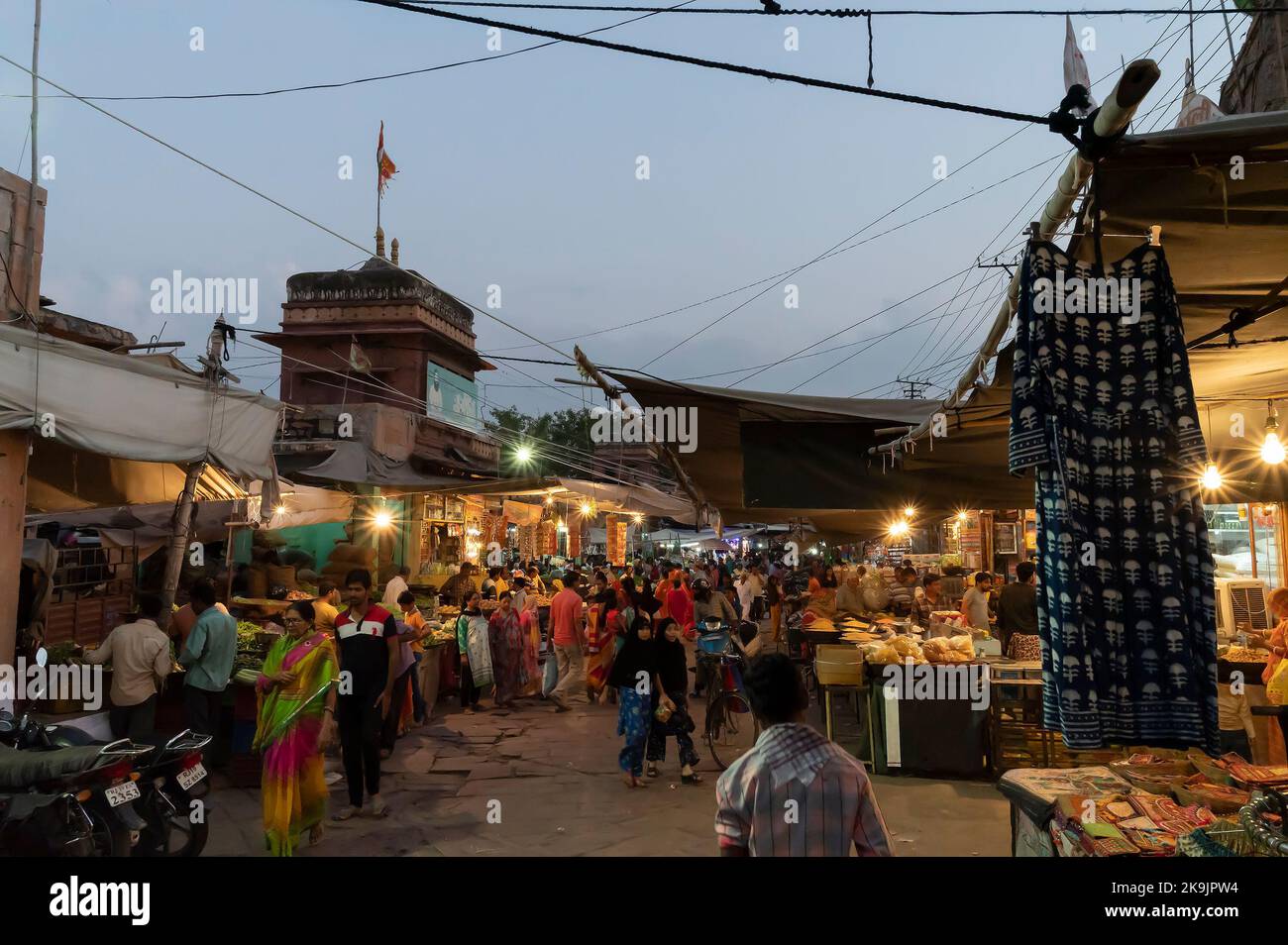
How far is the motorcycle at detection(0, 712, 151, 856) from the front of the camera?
431 centimetres

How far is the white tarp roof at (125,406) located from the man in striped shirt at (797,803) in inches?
227

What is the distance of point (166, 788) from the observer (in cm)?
521

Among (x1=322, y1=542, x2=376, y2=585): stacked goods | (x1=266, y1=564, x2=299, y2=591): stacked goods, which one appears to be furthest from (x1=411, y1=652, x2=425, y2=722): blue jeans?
(x1=322, y1=542, x2=376, y2=585): stacked goods

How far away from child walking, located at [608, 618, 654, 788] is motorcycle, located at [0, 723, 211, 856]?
3.54 metres

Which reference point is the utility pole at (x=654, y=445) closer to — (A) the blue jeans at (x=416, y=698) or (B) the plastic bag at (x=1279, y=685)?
(A) the blue jeans at (x=416, y=698)

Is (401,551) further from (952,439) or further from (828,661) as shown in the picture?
(952,439)

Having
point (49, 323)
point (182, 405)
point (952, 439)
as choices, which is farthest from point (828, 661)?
point (49, 323)

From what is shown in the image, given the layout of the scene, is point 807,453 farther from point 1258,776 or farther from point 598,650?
point 598,650

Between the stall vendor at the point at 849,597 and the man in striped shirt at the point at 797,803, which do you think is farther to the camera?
the stall vendor at the point at 849,597

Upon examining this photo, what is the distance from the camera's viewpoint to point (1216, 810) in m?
3.65

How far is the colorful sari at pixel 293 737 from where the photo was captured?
18.1 ft

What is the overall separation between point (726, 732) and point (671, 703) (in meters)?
2.48

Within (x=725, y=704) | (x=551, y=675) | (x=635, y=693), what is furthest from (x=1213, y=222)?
(x=551, y=675)

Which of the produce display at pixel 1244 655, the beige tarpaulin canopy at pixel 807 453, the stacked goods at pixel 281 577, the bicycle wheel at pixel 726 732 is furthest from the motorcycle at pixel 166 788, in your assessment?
the stacked goods at pixel 281 577
